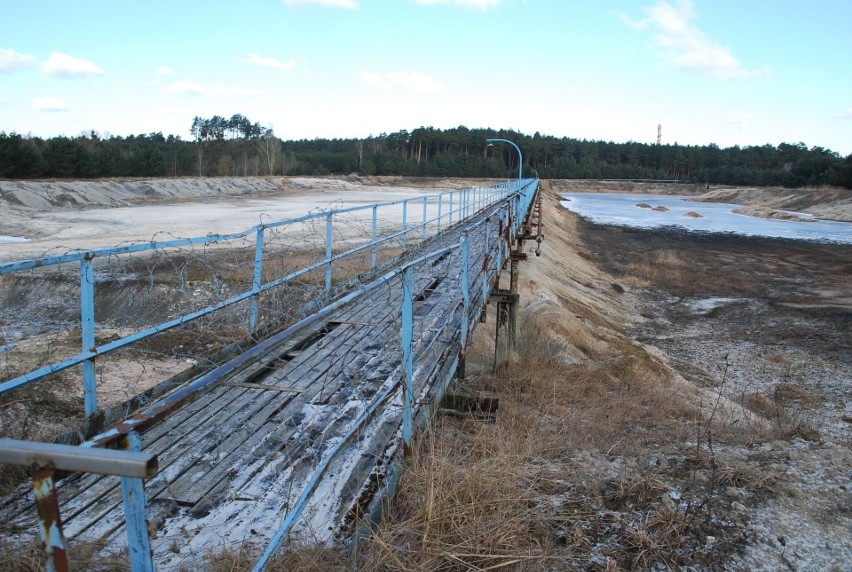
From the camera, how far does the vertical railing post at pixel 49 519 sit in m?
1.45

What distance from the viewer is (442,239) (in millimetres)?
14711

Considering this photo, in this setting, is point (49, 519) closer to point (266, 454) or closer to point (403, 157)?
point (266, 454)

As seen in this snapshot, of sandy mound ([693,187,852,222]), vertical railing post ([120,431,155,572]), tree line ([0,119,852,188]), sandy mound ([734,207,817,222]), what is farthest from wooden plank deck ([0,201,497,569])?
sandy mound ([693,187,852,222])

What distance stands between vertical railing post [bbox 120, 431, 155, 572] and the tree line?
1892 inches

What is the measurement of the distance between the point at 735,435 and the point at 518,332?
6566mm

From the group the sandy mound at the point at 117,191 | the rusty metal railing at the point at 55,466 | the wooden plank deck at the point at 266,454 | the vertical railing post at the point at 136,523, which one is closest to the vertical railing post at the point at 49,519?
the rusty metal railing at the point at 55,466

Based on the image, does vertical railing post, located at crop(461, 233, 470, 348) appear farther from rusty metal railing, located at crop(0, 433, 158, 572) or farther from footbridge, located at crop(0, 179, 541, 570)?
rusty metal railing, located at crop(0, 433, 158, 572)

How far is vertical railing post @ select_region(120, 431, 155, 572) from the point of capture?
1.73 metres

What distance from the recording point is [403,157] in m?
117

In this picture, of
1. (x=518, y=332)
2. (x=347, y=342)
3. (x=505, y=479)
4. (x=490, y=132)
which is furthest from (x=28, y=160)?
(x=490, y=132)

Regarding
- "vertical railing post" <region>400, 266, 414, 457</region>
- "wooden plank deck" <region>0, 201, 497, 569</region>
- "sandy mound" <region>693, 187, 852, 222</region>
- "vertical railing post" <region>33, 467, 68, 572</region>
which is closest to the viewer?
"vertical railing post" <region>33, 467, 68, 572</region>

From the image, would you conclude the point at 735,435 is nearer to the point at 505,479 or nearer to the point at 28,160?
the point at 505,479

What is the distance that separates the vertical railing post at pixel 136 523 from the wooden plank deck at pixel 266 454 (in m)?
1.28

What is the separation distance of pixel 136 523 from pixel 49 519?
0.30 m
